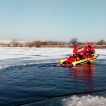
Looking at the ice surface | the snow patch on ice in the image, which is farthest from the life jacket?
the snow patch on ice

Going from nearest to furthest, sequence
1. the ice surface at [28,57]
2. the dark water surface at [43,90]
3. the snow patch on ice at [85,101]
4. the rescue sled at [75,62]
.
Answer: the snow patch on ice at [85,101]
the dark water surface at [43,90]
the rescue sled at [75,62]
the ice surface at [28,57]

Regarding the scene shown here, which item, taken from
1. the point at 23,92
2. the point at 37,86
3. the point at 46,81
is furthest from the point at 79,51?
the point at 23,92

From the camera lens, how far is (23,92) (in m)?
11.0

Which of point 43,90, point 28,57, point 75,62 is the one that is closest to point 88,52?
point 75,62

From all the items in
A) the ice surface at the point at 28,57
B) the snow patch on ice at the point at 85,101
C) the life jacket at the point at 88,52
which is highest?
the life jacket at the point at 88,52

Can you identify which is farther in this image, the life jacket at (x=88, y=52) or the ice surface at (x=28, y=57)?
the life jacket at (x=88, y=52)

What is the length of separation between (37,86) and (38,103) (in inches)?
131

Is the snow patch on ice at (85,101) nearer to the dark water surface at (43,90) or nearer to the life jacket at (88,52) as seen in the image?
the dark water surface at (43,90)

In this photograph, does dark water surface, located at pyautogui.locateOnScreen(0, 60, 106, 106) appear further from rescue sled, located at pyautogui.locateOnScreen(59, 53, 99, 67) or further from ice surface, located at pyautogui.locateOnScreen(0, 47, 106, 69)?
rescue sled, located at pyautogui.locateOnScreen(59, 53, 99, 67)

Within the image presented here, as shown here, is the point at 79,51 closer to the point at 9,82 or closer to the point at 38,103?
the point at 9,82

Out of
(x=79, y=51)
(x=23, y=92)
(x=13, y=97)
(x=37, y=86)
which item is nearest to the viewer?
(x=13, y=97)

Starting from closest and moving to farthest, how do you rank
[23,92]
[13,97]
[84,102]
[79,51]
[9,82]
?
[84,102] → [13,97] → [23,92] → [9,82] → [79,51]

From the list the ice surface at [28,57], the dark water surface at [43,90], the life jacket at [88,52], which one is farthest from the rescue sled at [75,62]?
the dark water surface at [43,90]

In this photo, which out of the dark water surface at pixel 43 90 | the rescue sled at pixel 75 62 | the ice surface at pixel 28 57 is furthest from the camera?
the ice surface at pixel 28 57
